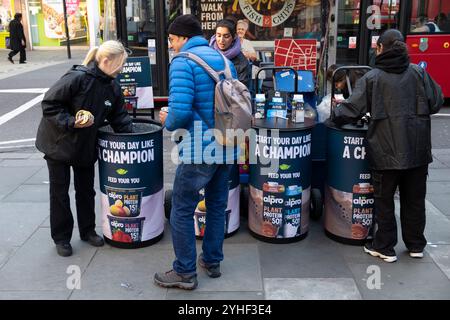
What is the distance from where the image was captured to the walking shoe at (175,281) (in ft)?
11.8

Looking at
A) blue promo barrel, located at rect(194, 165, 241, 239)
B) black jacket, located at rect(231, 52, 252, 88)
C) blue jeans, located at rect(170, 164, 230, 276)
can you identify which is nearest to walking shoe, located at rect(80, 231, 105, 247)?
blue promo barrel, located at rect(194, 165, 241, 239)

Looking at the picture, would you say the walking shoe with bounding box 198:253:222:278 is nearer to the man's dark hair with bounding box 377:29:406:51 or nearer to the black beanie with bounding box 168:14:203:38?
the black beanie with bounding box 168:14:203:38

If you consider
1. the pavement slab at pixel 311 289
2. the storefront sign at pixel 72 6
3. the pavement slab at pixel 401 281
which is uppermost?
the storefront sign at pixel 72 6

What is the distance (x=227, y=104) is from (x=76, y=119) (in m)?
1.22

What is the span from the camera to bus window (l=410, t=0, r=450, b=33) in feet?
31.3

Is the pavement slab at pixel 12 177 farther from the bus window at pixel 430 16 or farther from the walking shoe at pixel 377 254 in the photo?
the bus window at pixel 430 16

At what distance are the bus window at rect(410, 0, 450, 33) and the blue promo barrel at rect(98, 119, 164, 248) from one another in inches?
276

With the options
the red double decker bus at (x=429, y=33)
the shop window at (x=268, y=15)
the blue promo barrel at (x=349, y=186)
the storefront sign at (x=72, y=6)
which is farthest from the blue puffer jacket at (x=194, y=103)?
the storefront sign at (x=72, y=6)

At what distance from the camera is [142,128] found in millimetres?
4551

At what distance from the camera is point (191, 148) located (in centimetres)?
344

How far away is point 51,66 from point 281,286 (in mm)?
16302

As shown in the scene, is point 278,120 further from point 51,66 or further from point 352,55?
point 51,66
